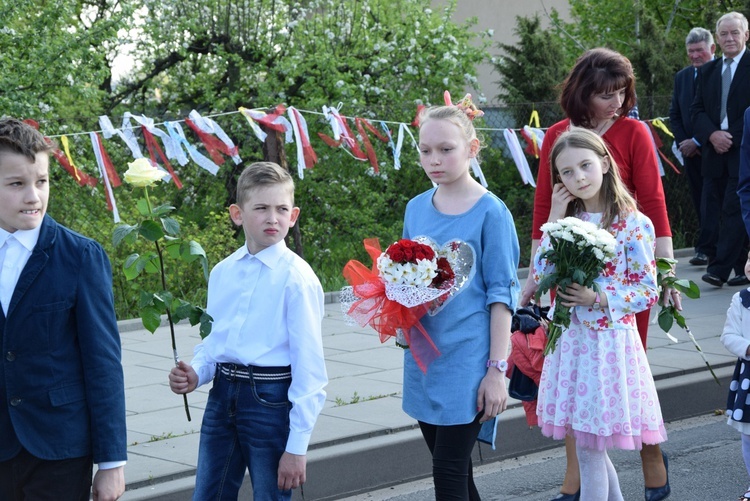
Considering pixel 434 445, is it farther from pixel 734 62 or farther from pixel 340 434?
pixel 734 62

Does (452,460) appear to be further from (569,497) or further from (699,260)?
(699,260)

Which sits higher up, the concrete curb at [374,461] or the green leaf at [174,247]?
the green leaf at [174,247]

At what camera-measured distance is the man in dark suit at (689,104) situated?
11176mm

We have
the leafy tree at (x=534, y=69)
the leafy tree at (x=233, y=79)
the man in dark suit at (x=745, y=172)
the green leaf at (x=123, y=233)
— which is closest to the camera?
the green leaf at (x=123, y=233)

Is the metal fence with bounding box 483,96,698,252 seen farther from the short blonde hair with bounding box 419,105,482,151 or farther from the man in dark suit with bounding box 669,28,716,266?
the short blonde hair with bounding box 419,105,482,151

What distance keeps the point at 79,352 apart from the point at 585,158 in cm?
223

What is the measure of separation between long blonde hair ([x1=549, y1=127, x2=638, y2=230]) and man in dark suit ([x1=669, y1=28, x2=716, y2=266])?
7185 millimetres

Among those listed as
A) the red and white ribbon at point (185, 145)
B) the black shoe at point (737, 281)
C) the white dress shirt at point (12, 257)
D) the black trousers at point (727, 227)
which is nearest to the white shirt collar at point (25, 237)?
the white dress shirt at point (12, 257)

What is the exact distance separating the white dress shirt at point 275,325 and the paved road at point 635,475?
190 centimetres

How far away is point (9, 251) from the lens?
3.02 m

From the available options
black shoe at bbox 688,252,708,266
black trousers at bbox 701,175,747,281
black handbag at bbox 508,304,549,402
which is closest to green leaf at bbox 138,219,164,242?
black handbag at bbox 508,304,549,402

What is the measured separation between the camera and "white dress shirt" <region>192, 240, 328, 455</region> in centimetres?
354

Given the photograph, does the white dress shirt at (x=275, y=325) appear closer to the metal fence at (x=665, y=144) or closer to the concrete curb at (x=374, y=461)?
the concrete curb at (x=374, y=461)

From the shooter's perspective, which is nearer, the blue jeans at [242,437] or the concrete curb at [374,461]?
the blue jeans at [242,437]
